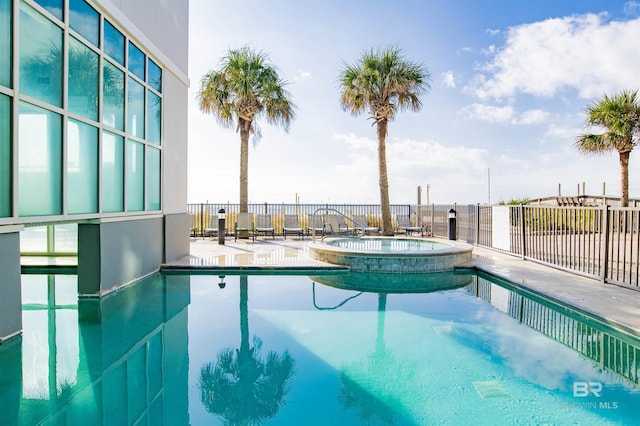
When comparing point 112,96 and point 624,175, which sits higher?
point 112,96

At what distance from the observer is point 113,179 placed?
5.47m

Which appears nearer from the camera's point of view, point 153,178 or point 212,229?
point 153,178

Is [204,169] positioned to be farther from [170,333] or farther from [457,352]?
[457,352]

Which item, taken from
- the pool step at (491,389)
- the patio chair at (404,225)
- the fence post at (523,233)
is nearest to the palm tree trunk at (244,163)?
the patio chair at (404,225)

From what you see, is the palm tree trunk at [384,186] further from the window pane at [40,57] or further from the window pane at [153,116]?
the window pane at [40,57]

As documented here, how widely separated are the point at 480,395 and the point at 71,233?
8408 mm

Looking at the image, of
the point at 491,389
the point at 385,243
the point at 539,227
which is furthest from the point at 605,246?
the point at 385,243

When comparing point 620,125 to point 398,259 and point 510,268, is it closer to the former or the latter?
point 510,268

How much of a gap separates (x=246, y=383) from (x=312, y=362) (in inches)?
26.0

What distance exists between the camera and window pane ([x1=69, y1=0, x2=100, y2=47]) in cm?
446

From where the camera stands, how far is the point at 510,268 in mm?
7008

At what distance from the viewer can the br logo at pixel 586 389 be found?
2744mm

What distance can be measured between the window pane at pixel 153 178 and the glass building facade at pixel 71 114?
0.06 m

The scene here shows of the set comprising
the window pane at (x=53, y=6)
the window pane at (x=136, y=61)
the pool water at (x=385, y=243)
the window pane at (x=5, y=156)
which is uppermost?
the window pane at (x=136, y=61)
